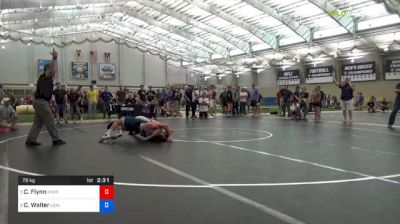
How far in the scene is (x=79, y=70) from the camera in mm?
44219

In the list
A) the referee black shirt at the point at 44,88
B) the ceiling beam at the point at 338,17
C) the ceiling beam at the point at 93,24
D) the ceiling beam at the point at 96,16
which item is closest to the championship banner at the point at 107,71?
the ceiling beam at the point at 93,24

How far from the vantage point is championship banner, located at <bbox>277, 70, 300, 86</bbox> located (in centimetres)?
4194

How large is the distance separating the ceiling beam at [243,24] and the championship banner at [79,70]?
20.3 metres

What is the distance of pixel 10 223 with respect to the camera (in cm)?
338

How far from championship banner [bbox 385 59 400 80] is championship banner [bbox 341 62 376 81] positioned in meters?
1.21

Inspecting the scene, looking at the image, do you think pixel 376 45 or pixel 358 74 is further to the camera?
pixel 358 74

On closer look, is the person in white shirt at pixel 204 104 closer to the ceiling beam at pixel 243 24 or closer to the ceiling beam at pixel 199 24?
the ceiling beam at pixel 243 24

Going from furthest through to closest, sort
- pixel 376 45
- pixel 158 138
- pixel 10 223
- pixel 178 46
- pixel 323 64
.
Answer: pixel 178 46 < pixel 323 64 < pixel 376 45 < pixel 158 138 < pixel 10 223

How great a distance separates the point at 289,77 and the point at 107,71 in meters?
21.0

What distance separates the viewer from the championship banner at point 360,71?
1357 inches

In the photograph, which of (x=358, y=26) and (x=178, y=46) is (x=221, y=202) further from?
(x=178, y=46)

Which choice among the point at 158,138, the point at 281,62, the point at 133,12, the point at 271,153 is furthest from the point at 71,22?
the point at 271,153

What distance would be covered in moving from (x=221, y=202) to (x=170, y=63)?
45.5 m

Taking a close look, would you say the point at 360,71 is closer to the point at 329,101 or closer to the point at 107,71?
the point at 329,101
